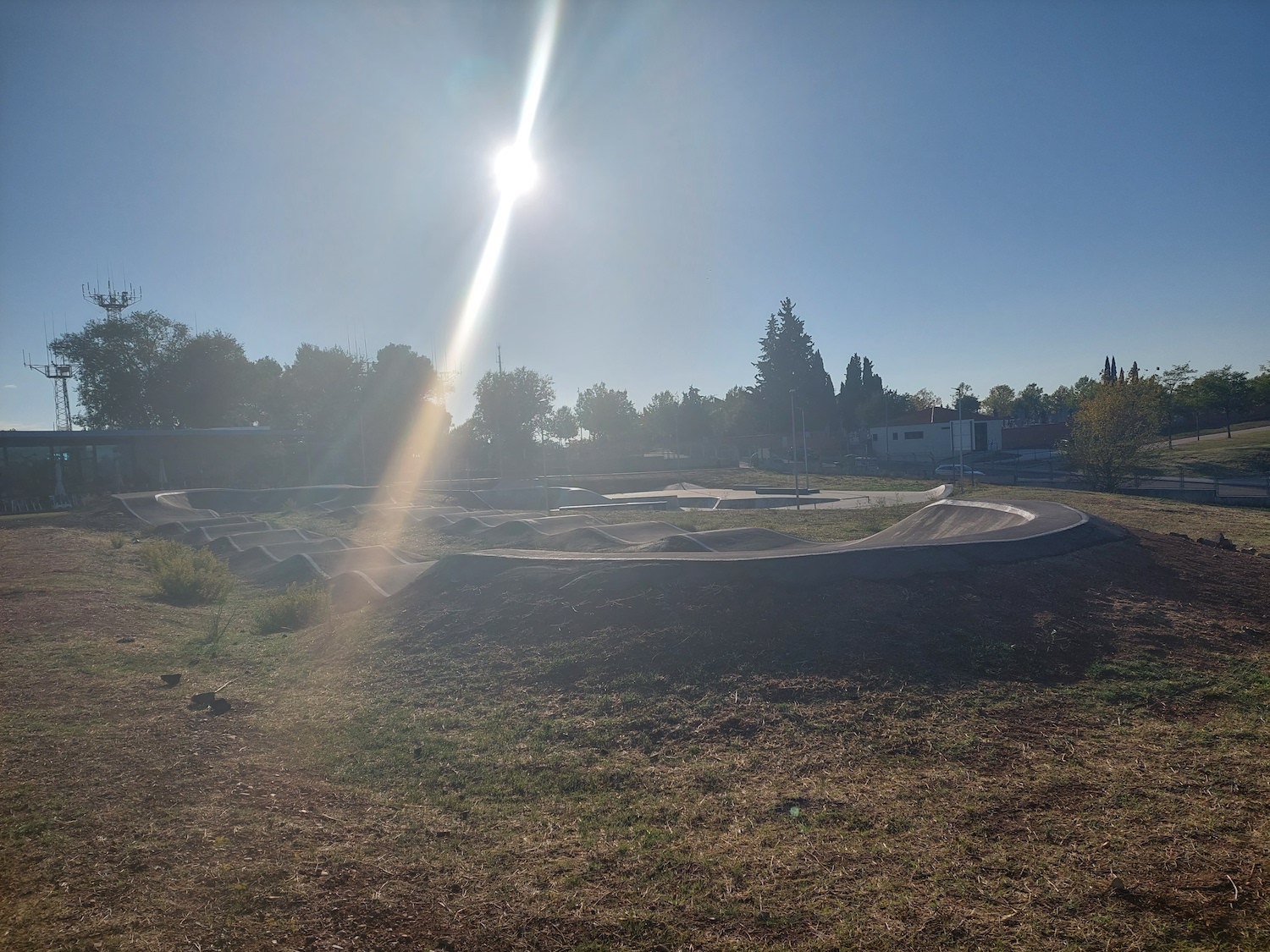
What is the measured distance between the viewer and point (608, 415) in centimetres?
8456

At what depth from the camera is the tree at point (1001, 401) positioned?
99.9 meters

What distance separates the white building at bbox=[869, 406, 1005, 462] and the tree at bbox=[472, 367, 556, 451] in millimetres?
31309

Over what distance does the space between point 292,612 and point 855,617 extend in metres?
7.96

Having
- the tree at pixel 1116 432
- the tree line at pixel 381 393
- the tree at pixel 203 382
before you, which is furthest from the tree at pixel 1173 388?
the tree at pixel 203 382

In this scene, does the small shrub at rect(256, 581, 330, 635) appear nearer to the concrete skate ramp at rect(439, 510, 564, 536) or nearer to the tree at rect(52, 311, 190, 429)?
the concrete skate ramp at rect(439, 510, 564, 536)

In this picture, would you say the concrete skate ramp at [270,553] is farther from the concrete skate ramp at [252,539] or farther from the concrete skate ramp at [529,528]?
the concrete skate ramp at [529,528]

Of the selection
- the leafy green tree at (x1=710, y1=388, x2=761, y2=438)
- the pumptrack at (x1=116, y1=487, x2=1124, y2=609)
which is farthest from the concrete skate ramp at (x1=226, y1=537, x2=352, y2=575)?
the leafy green tree at (x1=710, y1=388, x2=761, y2=438)

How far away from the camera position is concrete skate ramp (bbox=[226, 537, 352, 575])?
16234 mm

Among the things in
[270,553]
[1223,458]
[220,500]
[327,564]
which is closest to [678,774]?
[327,564]

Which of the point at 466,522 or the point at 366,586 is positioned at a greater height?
the point at 466,522

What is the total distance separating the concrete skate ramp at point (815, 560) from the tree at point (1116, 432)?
2007 cm

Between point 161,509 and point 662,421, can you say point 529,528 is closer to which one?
point 161,509

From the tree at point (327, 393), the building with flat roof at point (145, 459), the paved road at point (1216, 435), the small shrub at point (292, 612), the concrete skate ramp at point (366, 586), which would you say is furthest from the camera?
the tree at point (327, 393)

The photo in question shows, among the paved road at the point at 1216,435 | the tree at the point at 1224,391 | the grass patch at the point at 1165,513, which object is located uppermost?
the tree at the point at 1224,391
